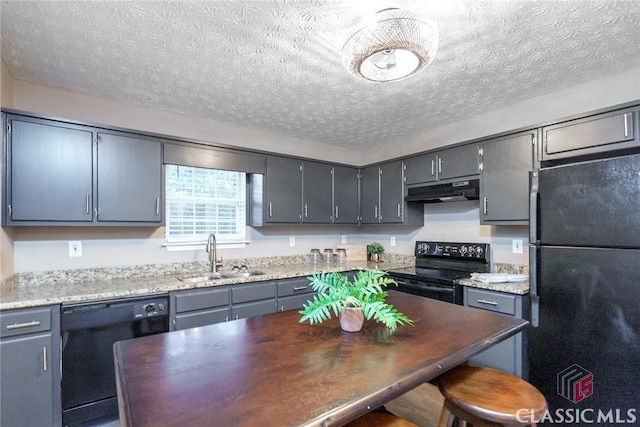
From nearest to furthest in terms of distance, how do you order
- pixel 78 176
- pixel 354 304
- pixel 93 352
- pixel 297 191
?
pixel 354 304 < pixel 93 352 < pixel 78 176 < pixel 297 191

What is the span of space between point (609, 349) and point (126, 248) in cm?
349

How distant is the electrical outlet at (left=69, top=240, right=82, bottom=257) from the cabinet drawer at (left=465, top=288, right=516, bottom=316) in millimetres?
3192

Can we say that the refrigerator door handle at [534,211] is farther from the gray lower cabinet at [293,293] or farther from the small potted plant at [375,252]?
the small potted plant at [375,252]

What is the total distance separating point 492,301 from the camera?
7.93ft

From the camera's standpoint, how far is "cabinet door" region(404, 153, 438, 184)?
3269mm

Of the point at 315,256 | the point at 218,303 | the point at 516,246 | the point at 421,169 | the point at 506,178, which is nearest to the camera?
the point at 218,303

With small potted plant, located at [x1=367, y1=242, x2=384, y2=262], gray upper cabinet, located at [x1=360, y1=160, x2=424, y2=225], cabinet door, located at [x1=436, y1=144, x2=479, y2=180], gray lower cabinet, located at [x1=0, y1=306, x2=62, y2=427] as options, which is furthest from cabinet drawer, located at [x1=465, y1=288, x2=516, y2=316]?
gray lower cabinet, located at [x1=0, y1=306, x2=62, y2=427]

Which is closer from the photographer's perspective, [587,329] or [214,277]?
[587,329]

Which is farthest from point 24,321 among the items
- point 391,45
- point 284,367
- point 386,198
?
point 386,198

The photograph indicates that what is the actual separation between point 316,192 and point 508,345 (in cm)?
234

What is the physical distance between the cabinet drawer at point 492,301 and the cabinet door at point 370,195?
5.03 ft

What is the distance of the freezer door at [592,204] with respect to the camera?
170 cm

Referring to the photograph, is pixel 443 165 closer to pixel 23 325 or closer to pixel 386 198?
pixel 386 198

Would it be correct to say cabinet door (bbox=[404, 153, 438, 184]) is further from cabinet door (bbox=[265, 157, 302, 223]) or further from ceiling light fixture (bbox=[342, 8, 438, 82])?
ceiling light fixture (bbox=[342, 8, 438, 82])
